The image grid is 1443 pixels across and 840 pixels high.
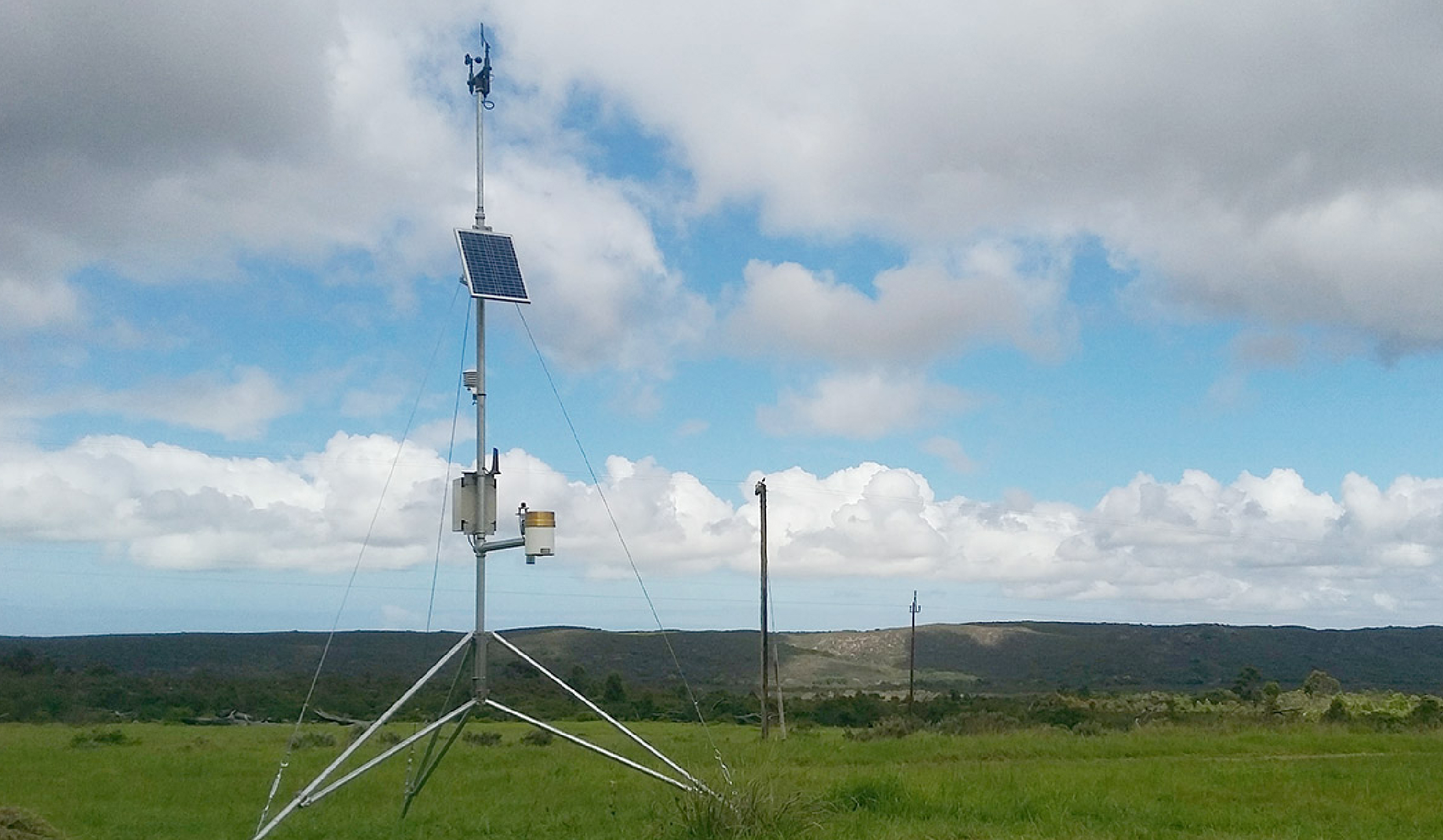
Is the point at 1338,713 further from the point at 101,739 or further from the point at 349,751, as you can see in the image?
the point at 349,751

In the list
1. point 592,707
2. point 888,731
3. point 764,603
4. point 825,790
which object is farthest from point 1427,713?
point 592,707

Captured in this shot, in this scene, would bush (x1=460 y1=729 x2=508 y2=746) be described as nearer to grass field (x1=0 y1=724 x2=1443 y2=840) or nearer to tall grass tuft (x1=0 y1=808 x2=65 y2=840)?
grass field (x1=0 y1=724 x2=1443 y2=840)

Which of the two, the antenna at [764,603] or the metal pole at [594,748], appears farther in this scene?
the antenna at [764,603]

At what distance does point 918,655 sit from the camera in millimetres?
109938

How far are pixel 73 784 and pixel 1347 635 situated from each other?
381ft

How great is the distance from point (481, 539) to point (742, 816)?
334 cm

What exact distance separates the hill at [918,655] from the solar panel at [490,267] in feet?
206

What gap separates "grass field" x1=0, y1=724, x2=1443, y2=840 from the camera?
44.0 ft

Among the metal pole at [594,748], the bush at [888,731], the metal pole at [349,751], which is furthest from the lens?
the bush at [888,731]

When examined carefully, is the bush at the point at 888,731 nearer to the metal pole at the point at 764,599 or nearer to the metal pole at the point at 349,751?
the metal pole at the point at 764,599

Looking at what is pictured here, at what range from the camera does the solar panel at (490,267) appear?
12094 mm

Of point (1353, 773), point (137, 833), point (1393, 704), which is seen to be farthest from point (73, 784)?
point (1393, 704)

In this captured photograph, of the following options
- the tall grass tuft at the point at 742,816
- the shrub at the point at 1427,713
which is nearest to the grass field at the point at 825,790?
the tall grass tuft at the point at 742,816

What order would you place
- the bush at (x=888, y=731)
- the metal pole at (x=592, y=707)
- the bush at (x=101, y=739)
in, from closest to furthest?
the metal pole at (x=592, y=707) < the bush at (x=101, y=739) < the bush at (x=888, y=731)
